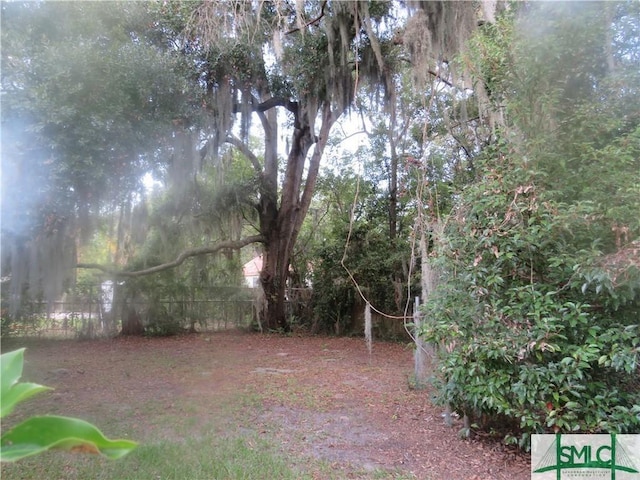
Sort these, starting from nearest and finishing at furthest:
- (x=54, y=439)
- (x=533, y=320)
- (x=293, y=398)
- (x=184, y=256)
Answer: (x=54, y=439) → (x=533, y=320) → (x=293, y=398) → (x=184, y=256)

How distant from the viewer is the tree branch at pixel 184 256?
29.8ft

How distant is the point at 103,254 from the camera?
8.93m

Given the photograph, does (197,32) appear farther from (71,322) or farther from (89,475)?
(71,322)

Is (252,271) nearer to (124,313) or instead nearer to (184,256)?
(184,256)

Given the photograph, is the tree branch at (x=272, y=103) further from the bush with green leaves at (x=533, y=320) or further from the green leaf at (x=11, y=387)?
the green leaf at (x=11, y=387)

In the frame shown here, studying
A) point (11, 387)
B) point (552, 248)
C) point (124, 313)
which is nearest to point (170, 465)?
point (11, 387)

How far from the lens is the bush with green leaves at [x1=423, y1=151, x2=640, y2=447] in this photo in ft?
9.25

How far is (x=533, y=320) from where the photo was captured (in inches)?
120

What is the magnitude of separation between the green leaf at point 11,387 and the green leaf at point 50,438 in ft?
0.21

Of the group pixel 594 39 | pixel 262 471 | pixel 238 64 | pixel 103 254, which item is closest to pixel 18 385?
pixel 262 471

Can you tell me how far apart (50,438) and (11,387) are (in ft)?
0.56

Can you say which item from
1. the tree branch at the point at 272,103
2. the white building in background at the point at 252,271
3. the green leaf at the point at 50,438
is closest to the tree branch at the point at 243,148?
the tree branch at the point at 272,103

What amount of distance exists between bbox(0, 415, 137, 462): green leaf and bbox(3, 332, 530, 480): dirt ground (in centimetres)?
264

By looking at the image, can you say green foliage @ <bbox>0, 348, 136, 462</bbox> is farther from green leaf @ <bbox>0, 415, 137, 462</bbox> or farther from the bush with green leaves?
the bush with green leaves
